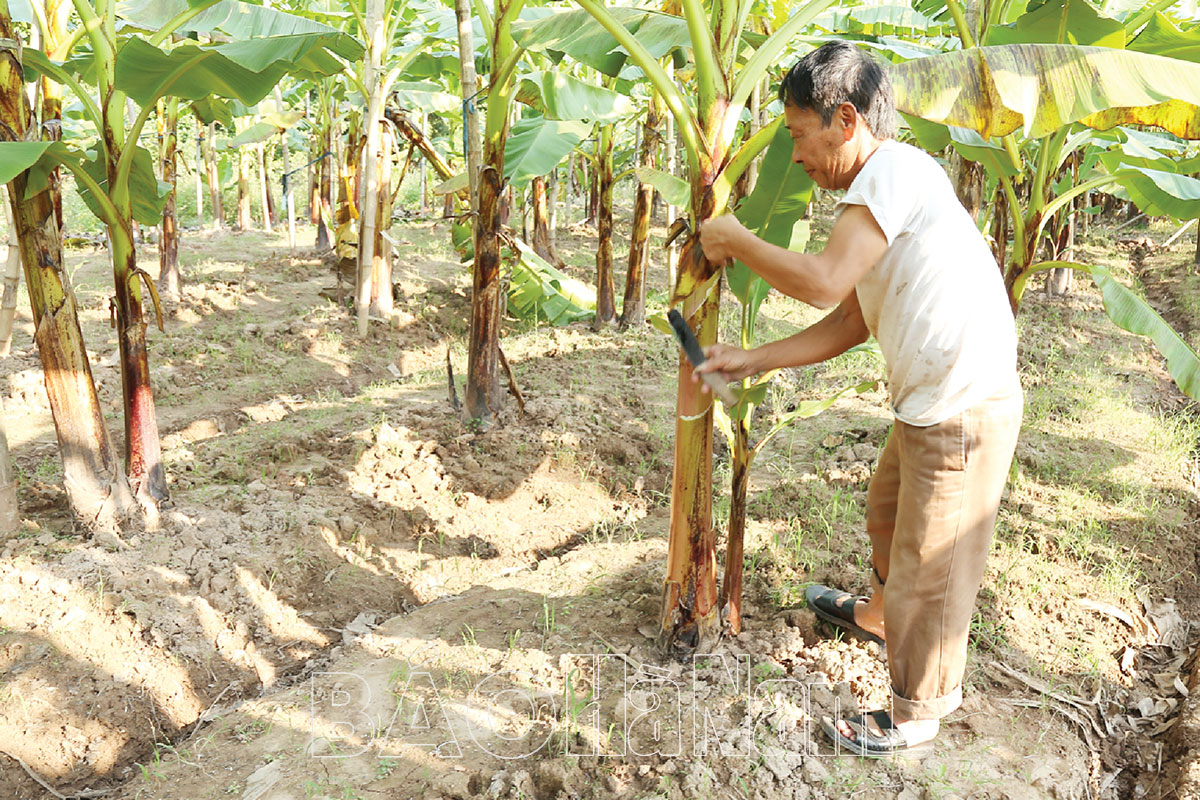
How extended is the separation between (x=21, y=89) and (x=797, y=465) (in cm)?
458

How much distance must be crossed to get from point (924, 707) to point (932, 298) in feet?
4.36

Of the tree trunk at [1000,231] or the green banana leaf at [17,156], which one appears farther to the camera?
the tree trunk at [1000,231]

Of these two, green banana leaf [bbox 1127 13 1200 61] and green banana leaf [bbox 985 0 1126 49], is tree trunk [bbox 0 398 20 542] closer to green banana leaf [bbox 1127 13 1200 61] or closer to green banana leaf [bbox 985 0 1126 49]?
green banana leaf [bbox 985 0 1126 49]

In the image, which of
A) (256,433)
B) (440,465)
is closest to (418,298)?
(256,433)

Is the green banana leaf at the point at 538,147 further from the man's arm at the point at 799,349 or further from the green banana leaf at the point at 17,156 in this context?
the man's arm at the point at 799,349

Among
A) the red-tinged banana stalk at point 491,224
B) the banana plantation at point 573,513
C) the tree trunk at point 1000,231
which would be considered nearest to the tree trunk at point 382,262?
the banana plantation at point 573,513

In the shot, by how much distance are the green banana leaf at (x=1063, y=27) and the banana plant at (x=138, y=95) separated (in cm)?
329

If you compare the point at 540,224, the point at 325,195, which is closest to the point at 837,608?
the point at 540,224

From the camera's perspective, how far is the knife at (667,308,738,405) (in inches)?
92.8

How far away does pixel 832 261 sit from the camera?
210 cm

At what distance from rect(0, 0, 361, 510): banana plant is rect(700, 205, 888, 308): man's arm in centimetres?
286

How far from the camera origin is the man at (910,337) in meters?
Answer: 2.12

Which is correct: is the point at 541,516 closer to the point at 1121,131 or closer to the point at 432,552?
the point at 432,552

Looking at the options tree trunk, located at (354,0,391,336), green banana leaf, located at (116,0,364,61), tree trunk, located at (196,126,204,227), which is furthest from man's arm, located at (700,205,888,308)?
tree trunk, located at (196,126,204,227)
